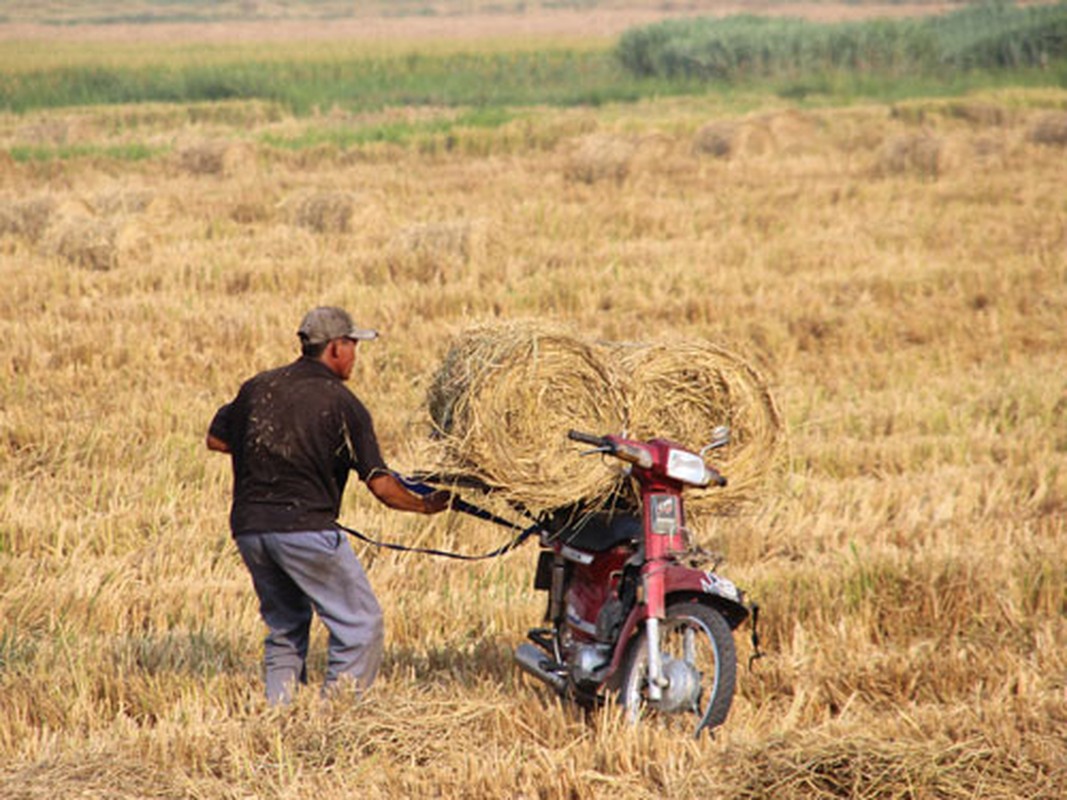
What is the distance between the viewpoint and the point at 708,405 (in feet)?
19.1

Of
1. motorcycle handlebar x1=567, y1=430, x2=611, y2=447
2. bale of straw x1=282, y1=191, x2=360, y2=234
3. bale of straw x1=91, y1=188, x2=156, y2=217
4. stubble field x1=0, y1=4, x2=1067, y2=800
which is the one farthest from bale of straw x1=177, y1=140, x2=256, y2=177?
motorcycle handlebar x1=567, y1=430, x2=611, y2=447

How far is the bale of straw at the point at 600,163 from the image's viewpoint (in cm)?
2441

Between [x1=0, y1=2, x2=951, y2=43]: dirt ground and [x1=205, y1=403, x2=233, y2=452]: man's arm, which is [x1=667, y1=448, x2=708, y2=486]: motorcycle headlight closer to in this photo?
[x1=205, y1=403, x2=233, y2=452]: man's arm

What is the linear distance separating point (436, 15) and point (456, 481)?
13428 cm

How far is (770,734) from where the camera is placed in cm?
526

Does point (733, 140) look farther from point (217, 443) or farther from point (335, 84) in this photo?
point (335, 84)

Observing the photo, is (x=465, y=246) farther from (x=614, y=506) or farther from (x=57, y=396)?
(x=614, y=506)

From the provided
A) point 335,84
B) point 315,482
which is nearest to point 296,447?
point 315,482

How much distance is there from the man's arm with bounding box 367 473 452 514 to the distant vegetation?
1809 inches

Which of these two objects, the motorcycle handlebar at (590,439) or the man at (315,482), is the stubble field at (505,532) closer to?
the man at (315,482)

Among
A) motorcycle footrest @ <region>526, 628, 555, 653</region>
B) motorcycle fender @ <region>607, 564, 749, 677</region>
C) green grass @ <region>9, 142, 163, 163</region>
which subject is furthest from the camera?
green grass @ <region>9, 142, 163, 163</region>

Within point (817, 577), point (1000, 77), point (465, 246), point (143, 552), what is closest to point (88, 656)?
point (143, 552)

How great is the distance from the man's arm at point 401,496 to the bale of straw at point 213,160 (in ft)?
68.5

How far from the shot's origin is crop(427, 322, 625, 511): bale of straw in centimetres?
541
